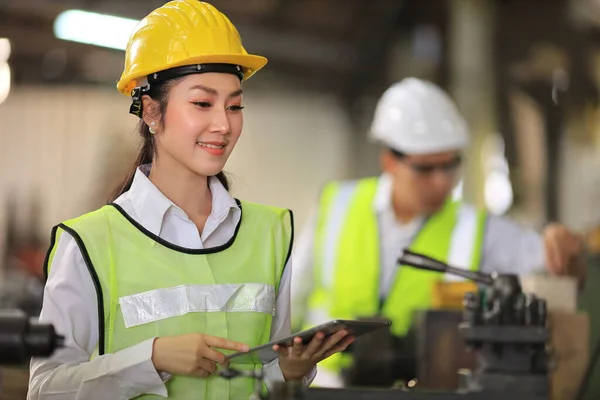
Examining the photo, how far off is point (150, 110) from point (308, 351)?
2.11 feet

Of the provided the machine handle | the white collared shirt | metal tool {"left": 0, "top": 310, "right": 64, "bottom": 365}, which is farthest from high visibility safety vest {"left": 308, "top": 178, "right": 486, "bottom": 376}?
metal tool {"left": 0, "top": 310, "right": 64, "bottom": 365}

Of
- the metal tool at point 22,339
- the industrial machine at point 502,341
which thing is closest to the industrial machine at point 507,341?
the industrial machine at point 502,341

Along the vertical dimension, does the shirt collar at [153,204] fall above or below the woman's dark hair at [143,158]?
below

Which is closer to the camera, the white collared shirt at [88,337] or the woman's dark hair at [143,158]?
the white collared shirt at [88,337]

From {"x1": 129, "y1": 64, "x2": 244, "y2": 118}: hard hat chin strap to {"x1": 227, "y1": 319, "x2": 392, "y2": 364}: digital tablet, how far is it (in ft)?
1.96

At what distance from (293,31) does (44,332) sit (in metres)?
10.1

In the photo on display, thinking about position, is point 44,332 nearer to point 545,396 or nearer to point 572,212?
point 545,396

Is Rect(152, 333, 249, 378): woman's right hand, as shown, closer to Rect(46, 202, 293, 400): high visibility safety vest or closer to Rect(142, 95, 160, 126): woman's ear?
Rect(46, 202, 293, 400): high visibility safety vest

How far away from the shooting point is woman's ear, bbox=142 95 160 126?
7.58 feet

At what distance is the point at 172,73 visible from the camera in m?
2.27

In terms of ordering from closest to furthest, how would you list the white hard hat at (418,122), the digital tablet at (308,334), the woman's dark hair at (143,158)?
1. the digital tablet at (308,334)
2. the woman's dark hair at (143,158)
3. the white hard hat at (418,122)

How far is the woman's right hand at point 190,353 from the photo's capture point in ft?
6.84

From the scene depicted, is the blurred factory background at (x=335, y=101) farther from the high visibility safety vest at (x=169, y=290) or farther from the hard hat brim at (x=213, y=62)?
the high visibility safety vest at (x=169, y=290)

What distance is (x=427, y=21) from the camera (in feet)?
40.3
